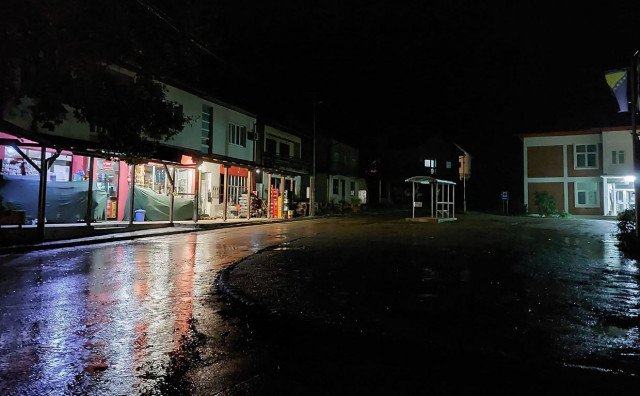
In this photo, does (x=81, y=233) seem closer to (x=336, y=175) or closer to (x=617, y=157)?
(x=336, y=175)

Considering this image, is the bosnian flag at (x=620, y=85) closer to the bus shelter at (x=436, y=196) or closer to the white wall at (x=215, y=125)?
the bus shelter at (x=436, y=196)

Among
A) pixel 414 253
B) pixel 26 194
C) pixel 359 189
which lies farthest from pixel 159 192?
pixel 359 189

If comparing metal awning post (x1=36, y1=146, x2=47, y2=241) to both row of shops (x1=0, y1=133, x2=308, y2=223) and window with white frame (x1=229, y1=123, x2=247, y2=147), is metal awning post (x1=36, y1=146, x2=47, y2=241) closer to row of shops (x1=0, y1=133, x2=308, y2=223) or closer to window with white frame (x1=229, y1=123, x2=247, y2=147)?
row of shops (x1=0, y1=133, x2=308, y2=223)

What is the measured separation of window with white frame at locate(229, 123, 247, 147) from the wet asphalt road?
20589mm

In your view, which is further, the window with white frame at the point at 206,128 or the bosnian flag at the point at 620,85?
the window with white frame at the point at 206,128

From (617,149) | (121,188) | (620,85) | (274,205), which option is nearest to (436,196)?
(274,205)

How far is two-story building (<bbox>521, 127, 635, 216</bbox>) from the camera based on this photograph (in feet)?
117

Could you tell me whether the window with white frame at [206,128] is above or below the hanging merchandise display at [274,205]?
above

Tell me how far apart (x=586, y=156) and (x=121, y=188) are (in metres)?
36.8

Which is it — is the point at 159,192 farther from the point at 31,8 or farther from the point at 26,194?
the point at 31,8

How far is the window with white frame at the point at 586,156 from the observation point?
123 feet

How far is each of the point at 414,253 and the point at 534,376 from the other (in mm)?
7985

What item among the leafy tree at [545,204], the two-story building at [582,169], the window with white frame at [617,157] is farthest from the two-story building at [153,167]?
the window with white frame at [617,157]

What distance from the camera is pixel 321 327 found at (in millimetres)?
5406
